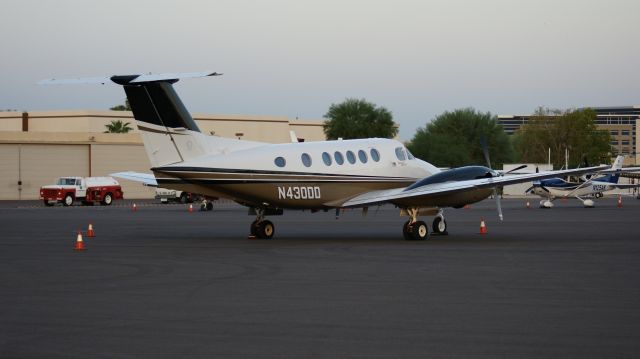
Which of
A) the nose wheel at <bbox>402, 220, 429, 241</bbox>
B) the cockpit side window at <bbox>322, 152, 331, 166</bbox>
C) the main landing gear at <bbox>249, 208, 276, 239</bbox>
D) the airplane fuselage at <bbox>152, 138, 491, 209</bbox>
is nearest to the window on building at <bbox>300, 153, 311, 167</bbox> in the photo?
the airplane fuselage at <bbox>152, 138, 491, 209</bbox>

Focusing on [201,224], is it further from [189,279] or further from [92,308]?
[92,308]

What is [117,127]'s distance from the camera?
112 m

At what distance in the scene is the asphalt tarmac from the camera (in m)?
10.4

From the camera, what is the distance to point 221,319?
40.3 feet

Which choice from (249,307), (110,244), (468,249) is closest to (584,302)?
(249,307)

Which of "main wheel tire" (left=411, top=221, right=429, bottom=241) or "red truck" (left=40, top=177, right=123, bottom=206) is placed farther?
"red truck" (left=40, top=177, right=123, bottom=206)

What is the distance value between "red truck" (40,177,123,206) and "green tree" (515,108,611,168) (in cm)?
10277

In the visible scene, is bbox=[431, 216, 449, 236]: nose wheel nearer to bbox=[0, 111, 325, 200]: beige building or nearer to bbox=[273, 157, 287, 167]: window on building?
bbox=[273, 157, 287, 167]: window on building

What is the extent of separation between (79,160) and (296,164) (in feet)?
217

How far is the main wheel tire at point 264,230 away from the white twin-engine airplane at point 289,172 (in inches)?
1.2

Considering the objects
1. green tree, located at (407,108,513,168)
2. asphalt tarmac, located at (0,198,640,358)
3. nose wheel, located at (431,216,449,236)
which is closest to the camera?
asphalt tarmac, located at (0,198,640,358)

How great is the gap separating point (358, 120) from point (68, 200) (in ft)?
154

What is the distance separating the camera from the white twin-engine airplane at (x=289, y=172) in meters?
25.7

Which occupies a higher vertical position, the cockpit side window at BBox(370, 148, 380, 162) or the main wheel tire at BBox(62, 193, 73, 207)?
the cockpit side window at BBox(370, 148, 380, 162)
